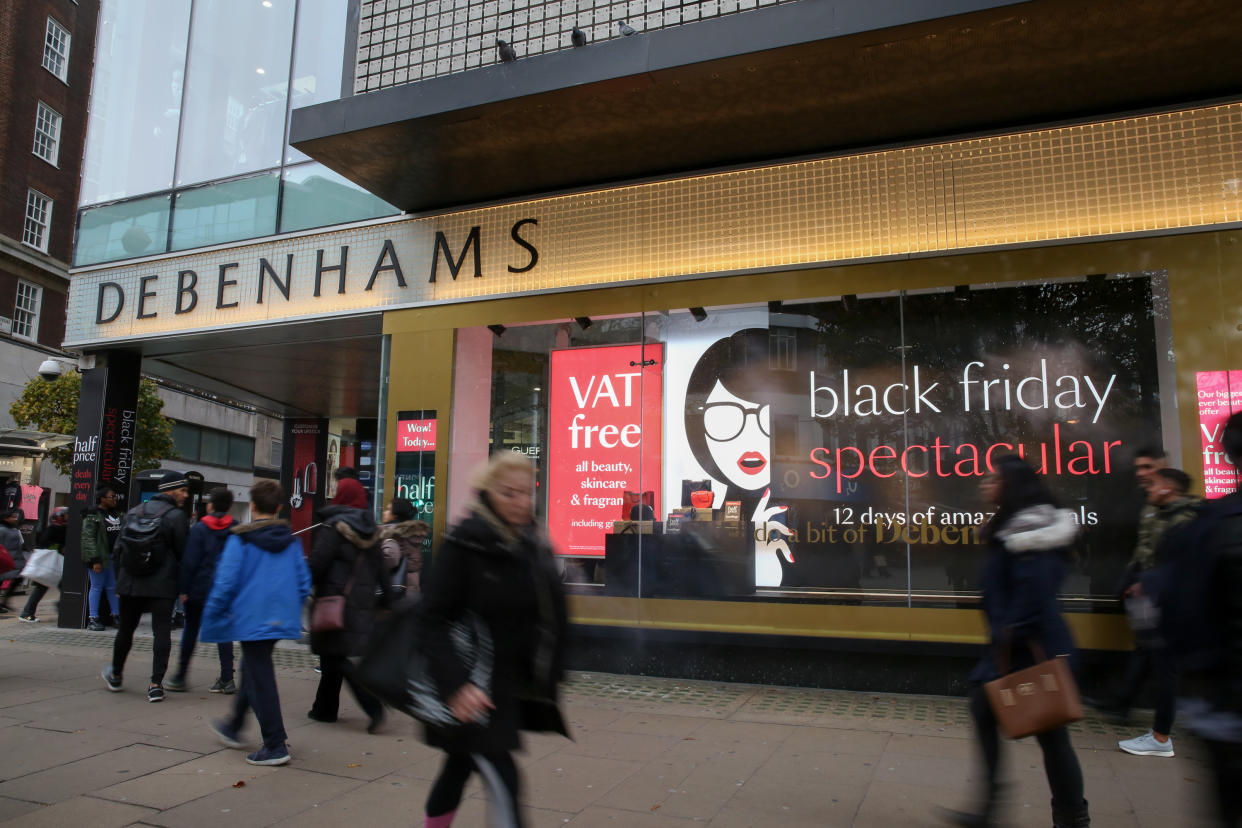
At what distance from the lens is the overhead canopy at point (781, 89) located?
578 cm

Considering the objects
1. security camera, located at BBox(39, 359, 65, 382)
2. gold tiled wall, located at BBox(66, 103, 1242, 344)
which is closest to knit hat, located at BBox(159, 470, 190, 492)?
gold tiled wall, located at BBox(66, 103, 1242, 344)

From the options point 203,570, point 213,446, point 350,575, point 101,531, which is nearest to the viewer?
point 350,575

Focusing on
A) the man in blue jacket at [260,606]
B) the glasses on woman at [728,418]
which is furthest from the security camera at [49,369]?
the glasses on woman at [728,418]

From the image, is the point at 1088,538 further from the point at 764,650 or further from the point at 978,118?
the point at 978,118

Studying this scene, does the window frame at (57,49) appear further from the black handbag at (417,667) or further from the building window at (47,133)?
the black handbag at (417,667)

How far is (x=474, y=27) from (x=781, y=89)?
3088 mm

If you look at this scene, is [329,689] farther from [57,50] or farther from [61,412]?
[57,50]

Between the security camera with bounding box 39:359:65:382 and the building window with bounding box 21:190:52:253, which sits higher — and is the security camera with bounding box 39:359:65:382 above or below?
below

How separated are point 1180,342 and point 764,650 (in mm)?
4158

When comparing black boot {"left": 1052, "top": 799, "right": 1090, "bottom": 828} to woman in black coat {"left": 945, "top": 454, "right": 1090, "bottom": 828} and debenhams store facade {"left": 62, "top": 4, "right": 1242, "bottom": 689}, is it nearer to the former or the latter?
woman in black coat {"left": 945, "top": 454, "right": 1090, "bottom": 828}

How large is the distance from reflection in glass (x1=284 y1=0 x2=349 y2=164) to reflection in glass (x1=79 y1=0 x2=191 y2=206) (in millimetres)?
2011

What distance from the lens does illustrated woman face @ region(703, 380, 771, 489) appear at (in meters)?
7.93

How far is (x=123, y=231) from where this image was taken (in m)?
11.1

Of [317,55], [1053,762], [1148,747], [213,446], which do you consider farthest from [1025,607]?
[213,446]
